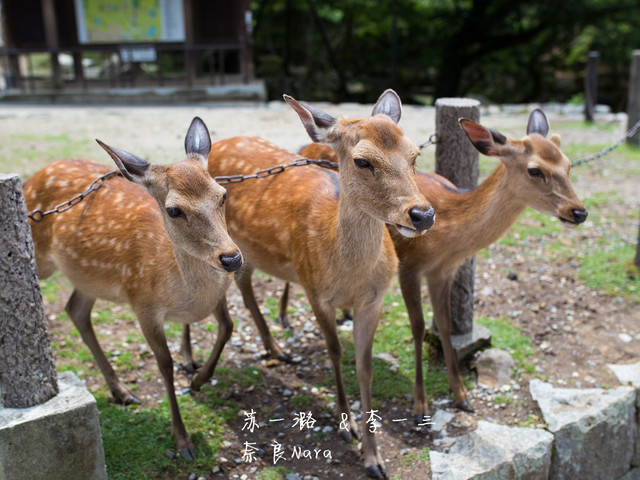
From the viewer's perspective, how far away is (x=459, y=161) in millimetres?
4387

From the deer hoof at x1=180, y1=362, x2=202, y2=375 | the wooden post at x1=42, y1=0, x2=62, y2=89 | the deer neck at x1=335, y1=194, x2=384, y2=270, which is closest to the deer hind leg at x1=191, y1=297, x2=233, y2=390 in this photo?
the deer hoof at x1=180, y1=362, x2=202, y2=375

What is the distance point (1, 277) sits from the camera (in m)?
2.99

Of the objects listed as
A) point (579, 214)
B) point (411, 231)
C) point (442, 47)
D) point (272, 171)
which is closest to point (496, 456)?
point (579, 214)

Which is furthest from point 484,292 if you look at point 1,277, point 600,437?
point 1,277

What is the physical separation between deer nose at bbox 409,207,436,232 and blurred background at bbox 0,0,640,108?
11.9m

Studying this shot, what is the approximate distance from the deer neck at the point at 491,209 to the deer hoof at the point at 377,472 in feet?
4.58

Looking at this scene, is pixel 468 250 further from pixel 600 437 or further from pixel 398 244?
pixel 600 437

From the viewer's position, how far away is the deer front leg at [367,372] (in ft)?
12.0

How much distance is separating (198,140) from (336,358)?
4.80 ft

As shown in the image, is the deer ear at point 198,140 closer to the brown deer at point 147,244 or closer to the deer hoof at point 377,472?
the brown deer at point 147,244

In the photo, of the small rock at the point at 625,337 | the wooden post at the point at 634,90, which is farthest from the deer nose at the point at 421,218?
the wooden post at the point at 634,90

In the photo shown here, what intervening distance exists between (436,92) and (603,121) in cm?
721

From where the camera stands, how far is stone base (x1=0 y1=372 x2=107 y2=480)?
304 cm

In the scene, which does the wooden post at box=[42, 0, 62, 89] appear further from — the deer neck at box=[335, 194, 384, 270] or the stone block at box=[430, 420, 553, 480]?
the stone block at box=[430, 420, 553, 480]
